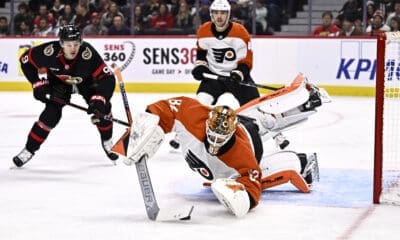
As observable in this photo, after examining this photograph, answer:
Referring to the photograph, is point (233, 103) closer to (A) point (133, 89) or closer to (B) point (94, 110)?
(A) point (133, 89)

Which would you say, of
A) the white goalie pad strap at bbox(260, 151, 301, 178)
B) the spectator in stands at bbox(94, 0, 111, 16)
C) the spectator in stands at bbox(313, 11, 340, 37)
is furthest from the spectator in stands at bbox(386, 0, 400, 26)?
the white goalie pad strap at bbox(260, 151, 301, 178)

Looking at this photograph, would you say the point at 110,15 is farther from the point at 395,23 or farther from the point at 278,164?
the point at 278,164

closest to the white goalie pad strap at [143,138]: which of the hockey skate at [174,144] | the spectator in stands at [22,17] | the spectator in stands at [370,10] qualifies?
the hockey skate at [174,144]

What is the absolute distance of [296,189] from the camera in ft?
15.0

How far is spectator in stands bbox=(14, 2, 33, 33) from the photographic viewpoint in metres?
→ 11.2

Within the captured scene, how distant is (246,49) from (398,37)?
5.99 feet

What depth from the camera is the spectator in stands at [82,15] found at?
36.8 feet

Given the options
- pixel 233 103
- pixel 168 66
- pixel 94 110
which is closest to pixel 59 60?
pixel 94 110

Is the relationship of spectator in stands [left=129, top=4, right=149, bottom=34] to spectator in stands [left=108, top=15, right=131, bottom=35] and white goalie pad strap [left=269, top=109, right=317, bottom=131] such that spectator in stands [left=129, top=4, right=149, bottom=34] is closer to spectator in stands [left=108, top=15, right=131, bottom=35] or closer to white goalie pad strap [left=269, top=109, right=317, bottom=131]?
spectator in stands [left=108, top=15, right=131, bottom=35]

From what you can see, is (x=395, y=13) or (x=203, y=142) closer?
(x=203, y=142)

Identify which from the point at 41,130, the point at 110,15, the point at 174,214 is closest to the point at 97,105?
the point at 41,130

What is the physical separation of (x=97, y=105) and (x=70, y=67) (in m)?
0.30

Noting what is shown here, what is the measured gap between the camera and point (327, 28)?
1009 centimetres

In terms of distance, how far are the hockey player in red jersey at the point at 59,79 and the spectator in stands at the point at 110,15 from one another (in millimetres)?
5513
